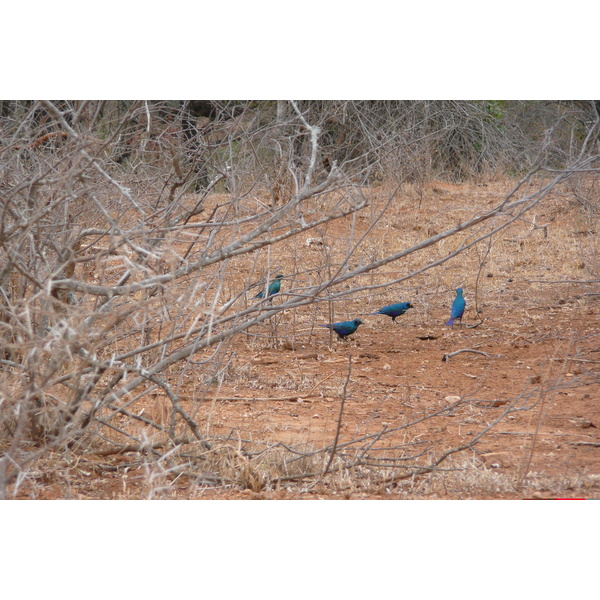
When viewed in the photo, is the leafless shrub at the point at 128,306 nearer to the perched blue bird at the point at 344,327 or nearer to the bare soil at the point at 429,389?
the bare soil at the point at 429,389

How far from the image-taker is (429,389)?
4656 millimetres

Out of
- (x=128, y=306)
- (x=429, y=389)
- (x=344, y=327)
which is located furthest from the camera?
(x=344, y=327)

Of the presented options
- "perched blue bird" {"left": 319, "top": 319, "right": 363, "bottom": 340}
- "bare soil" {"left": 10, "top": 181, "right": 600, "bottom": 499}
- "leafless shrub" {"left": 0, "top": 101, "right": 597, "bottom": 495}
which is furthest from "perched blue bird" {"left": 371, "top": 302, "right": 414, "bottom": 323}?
"leafless shrub" {"left": 0, "top": 101, "right": 597, "bottom": 495}

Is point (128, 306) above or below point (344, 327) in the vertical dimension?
above

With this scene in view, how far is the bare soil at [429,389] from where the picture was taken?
116 inches

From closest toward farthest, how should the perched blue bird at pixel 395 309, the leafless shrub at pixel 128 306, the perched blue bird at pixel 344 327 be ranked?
the leafless shrub at pixel 128 306 → the perched blue bird at pixel 344 327 → the perched blue bird at pixel 395 309

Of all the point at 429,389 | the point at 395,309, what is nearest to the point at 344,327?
the point at 395,309

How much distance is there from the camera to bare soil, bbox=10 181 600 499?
9.68 ft

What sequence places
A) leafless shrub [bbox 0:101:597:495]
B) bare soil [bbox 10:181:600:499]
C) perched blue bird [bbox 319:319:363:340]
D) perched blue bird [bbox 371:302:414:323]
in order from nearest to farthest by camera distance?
1. leafless shrub [bbox 0:101:597:495]
2. bare soil [bbox 10:181:600:499]
3. perched blue bird [bbox 319:319:363:340]
4. perched blue bird [bbox 371:302:414:323]

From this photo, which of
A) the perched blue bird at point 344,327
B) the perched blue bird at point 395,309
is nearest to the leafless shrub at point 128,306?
the perched blue bird at point 344,327

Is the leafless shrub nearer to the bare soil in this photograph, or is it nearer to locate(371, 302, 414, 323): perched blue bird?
the bare soil

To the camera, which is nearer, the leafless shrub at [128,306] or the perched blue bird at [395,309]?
the leafless shrub at [128,306]

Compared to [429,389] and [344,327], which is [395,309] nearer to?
[344,327]

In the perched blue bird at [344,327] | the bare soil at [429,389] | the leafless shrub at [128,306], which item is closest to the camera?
the leafless shrub at [128,306]
